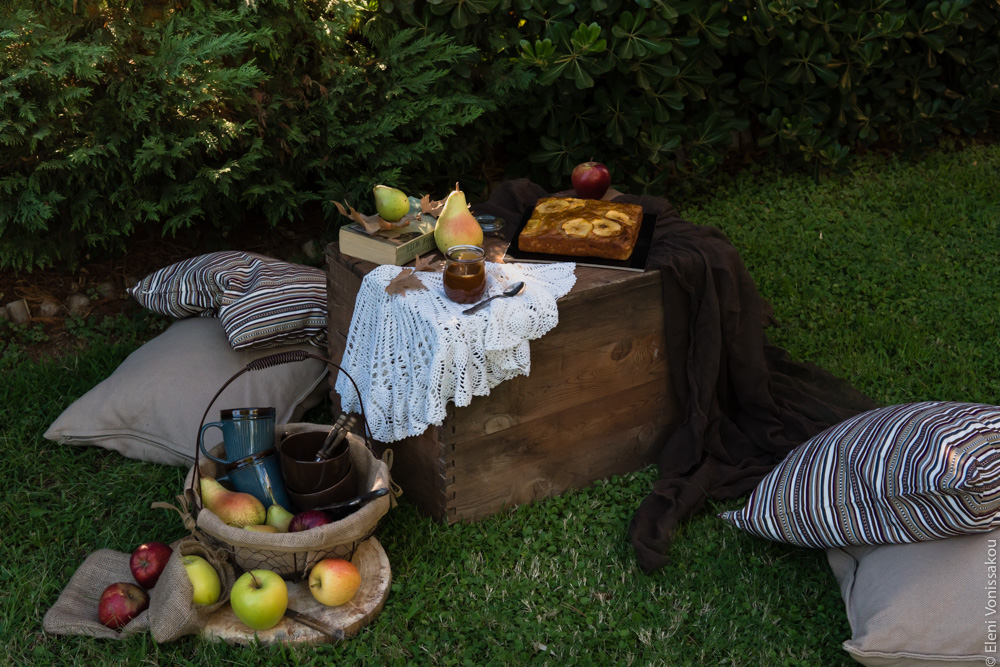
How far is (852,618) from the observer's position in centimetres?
251

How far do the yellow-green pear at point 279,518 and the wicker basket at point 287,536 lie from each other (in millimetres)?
128

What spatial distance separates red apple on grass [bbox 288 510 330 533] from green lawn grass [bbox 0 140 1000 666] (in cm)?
34

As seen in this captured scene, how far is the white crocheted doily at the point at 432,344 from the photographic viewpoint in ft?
9.02

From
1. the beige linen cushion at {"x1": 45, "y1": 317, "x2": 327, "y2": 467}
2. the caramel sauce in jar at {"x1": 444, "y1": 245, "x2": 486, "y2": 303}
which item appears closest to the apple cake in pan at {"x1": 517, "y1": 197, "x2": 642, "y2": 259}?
the caramel sauce in jar at {"x1": 444, "y1": 245, "x2": 486, "y2": 303}

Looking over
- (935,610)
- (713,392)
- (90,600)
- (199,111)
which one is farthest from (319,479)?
(199,111)

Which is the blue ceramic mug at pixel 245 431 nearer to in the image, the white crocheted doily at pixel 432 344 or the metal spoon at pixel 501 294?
the white crocheted doily at pixel 432 344

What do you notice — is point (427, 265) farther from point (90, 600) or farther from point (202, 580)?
point (90, 600)

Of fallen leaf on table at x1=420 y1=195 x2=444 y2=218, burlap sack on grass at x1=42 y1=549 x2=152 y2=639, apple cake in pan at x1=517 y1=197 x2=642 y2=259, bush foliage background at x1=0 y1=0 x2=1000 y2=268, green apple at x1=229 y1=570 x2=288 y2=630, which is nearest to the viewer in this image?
green apple at x1=229 y1=570 x2=288 y2=630

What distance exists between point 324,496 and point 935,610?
1762mm

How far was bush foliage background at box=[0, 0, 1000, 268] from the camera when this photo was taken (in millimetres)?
3793

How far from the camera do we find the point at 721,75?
17.4ft

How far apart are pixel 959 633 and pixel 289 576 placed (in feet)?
6.14

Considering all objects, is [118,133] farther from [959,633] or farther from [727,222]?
[959,633]

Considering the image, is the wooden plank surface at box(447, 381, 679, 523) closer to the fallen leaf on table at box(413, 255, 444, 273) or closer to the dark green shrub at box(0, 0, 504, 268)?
the fallen leaf on table at box(413, 255, 444, 273)
